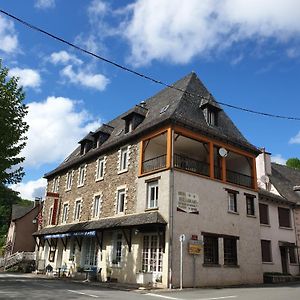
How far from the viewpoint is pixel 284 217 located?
2561cm

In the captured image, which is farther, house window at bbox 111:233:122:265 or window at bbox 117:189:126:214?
window at bbox 117:189:126:214

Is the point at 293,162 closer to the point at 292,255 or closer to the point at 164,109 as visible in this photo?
the point at 292,255

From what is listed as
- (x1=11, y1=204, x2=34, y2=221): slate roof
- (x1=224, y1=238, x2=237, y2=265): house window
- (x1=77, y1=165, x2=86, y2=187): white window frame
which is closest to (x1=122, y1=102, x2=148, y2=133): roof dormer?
(x1=77, y1=165, x2=86, y2=187): white window frame

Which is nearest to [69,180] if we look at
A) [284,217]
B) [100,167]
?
[100,167]

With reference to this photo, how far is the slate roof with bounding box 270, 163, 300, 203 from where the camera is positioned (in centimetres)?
2670

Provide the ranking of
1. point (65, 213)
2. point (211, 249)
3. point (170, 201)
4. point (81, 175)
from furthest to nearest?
point (65, 213) < point (81, 175) < point (211, 249) < point (170, 201)

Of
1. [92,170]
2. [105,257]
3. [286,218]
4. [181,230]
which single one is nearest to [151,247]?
[181,230]

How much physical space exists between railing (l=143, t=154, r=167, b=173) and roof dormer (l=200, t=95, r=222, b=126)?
374 cm

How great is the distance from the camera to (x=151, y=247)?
17797 mm

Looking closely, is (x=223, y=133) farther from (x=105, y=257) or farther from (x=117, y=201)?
(x=105, y=257)

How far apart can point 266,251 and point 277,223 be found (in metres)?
2.36

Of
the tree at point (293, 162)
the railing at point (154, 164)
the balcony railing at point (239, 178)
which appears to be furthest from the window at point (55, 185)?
the tree at point (293, 162)

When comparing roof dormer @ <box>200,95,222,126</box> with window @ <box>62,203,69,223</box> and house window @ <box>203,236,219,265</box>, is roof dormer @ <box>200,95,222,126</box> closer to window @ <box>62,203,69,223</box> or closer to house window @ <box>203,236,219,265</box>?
house window @ <box>203,236,219,265</box>

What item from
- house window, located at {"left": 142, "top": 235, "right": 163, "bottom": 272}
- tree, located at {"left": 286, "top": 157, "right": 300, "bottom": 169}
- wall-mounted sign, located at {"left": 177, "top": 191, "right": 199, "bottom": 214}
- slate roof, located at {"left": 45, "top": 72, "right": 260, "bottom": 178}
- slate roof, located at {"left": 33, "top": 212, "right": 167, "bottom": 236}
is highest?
tree, located at {"left": 286, "top": 157, "right": 300, "bottom": 169}
